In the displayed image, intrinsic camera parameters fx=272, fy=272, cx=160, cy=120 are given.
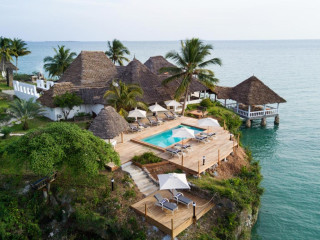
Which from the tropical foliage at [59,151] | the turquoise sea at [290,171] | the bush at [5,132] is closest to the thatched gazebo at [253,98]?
the turquoise sea at [290,171]

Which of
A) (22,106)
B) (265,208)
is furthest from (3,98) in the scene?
(265,208)

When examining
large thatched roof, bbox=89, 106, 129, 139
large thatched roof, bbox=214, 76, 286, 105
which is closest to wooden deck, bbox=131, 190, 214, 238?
large thatched roof, bbox=89, 106, 129, 139

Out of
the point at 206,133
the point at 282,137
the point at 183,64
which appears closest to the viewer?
the point at 206,133

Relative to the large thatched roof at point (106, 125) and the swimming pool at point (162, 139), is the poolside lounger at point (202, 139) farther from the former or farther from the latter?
the large thatched roof at point (106, 125)

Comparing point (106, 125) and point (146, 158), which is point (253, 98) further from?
point (106, 125)

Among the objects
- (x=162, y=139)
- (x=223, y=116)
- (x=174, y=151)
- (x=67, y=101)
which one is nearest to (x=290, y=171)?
(x=223, y=116)

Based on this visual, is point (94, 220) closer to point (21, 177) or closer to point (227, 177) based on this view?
point (21, 177)

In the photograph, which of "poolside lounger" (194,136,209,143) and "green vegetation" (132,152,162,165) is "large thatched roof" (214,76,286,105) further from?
"green vegetation" (132,152,162,165)

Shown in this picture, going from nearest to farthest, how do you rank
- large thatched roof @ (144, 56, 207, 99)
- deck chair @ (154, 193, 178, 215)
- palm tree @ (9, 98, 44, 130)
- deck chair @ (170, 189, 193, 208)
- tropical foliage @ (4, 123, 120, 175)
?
tropical foliage @ (4, 123, 120, 175) → deck chair @ (154, 193, 178, 215) → deck chair @ (170, 189, 193, 208) → palm tree @ (9, 98, 44, 130) → large thatched roof @ (144, 56, 207, 99)
